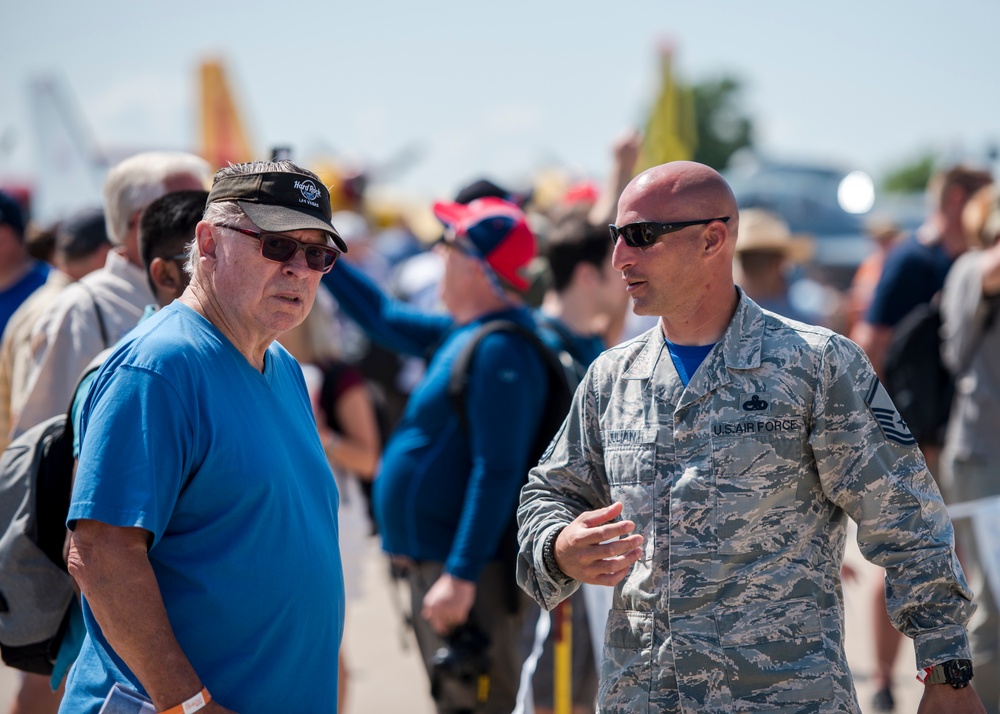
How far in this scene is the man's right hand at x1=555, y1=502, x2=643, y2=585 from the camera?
2.26 meters

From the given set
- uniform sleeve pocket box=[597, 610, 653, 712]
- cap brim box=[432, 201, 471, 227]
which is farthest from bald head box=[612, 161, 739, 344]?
cap brim box=[432, 201, 471, 227]

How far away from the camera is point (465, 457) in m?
3.89

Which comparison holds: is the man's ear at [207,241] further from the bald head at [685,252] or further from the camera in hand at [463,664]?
the camera in hand at [463,664]

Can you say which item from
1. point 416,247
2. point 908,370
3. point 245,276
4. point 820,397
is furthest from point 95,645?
point 416,247

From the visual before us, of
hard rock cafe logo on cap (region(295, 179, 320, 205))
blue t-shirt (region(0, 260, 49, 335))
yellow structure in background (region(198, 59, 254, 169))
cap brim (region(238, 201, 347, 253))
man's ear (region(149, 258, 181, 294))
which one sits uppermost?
yellow structure in background (region(198, 59, 254, 169))

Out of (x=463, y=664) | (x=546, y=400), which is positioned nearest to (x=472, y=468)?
(x=546, y=400)

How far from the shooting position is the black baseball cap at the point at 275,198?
2.35 metres

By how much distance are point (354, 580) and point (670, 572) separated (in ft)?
8.36

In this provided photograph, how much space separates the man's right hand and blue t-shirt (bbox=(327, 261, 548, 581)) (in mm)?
1371

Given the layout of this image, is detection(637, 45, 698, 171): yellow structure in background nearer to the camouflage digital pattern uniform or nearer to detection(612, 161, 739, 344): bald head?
detection(612, 161, 739, 344): bald head

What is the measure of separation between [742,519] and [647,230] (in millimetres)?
720

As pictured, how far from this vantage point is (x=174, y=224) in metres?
2.85

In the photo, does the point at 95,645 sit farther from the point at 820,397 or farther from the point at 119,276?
the point at 820,397

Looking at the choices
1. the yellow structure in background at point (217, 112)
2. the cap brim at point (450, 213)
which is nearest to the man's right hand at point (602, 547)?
the cap brim at point (450, 213)
